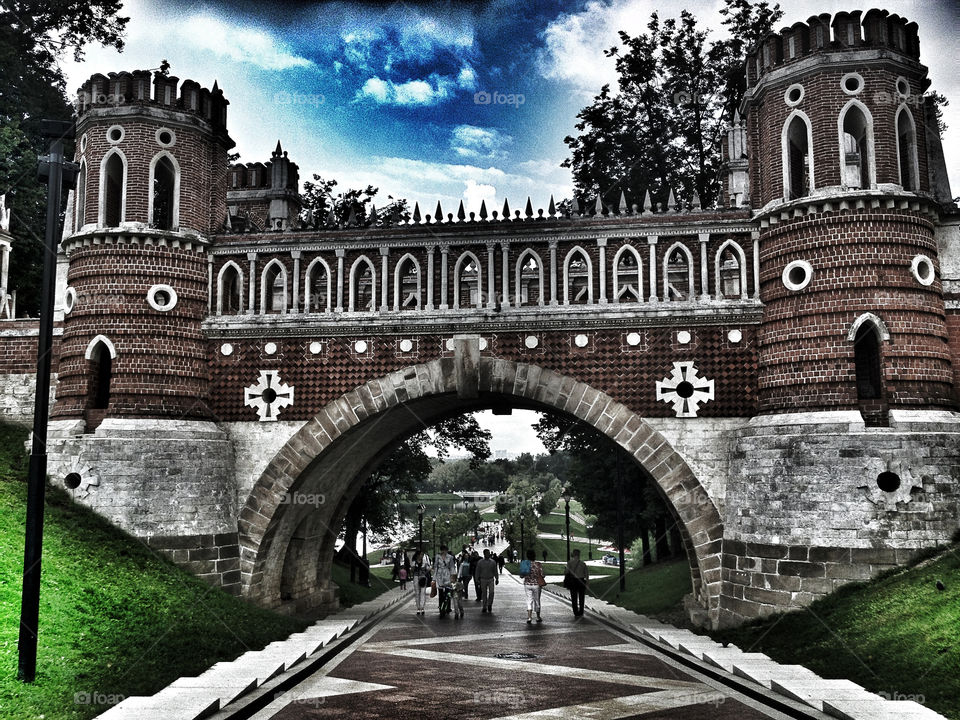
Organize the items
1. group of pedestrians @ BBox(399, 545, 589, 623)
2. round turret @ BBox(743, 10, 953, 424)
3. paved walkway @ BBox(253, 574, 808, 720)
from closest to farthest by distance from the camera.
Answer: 1. paved walkway @ BBox(253, 574, 808, 720)
2. round turret @ BBox(743, 10, 953, 424)
3. group of pedestrians @ BBox(399, 545, 589, 623)

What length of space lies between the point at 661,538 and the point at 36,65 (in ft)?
84.4

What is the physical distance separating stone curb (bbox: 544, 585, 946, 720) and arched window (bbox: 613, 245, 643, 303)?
18.3ft

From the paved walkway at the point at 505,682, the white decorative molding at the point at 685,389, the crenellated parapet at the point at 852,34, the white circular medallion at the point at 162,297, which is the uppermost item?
the crenellated parapet at the point at 852,34

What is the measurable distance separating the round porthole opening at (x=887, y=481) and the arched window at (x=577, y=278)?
212 inches

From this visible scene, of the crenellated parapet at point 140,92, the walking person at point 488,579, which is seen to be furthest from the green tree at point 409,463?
the crenellated parapet at point 140,92

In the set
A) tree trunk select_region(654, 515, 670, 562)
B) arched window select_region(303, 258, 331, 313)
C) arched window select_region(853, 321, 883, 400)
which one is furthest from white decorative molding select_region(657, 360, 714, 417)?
tree trunk select_region(654, 515, 670, 562)

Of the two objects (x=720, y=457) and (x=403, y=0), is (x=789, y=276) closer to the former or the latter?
(x=720, y=457)

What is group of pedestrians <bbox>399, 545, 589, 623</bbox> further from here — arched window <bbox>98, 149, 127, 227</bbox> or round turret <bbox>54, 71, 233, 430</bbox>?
arched window <bbox>98, 149, 127, 227</bbox>

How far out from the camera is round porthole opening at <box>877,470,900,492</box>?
41.3 feet

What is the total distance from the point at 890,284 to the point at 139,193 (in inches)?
502

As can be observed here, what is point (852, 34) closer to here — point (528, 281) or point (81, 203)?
point (528, 281)

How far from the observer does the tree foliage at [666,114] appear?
26062 mm

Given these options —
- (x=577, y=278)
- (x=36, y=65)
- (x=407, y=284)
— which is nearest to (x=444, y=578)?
(x=407, y=284)

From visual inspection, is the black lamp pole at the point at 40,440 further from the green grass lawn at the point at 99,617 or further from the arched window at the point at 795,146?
the arched window at the point at 795,146
